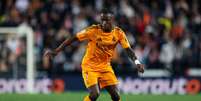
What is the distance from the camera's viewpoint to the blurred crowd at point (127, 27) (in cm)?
2230

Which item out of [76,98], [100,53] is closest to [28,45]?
[76,98]

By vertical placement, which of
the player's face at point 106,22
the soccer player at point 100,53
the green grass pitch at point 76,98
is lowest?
the green grass pitch at point 76,98

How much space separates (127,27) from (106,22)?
9861 mm

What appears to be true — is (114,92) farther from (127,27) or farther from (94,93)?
(127,27)

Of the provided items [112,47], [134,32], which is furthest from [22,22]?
[112,47]

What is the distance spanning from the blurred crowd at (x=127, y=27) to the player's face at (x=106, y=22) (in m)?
8.85

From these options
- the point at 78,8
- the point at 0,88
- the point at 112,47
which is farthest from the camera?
the point at 78,8

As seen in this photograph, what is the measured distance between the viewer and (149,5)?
24.2 metres

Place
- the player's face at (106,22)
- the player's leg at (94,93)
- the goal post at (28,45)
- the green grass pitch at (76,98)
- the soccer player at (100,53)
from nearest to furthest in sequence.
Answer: the player's face at (106,22) < the player's leg at (94,93) < the soccer player at (100,53) < the green grass pitch at (76,98) < the goal post at (28,45)

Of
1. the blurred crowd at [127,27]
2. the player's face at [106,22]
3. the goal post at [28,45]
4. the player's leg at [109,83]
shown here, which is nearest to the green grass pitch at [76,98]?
the goal post at [28,45]

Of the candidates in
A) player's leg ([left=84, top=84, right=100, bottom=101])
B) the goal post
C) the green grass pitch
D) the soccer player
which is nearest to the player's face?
the soccer player

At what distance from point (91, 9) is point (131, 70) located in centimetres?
252

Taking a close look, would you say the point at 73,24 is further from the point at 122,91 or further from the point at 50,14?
the point at 122,91

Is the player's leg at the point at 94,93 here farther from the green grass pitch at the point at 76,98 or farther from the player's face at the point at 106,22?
the green grass pitch at the point at 76,98
